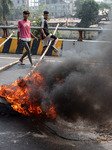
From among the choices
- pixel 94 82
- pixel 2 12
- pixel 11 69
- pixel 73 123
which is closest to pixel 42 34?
pixel 11 69

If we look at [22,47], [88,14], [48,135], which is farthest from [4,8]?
[48,135]

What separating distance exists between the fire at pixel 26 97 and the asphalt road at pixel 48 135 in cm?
17

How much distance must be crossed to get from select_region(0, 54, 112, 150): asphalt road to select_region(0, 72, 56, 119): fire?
0.17m

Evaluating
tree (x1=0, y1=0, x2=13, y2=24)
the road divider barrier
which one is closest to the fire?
the road divider barrier

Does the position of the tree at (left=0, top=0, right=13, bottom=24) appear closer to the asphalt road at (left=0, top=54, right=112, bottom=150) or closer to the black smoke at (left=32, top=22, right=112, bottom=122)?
the black smoke at (left=32, top=22, right=112, bottom=122)

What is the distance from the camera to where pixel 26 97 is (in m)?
4.15

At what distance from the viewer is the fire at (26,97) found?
3984 millimetres

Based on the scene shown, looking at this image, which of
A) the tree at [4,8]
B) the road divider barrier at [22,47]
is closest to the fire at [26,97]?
the road divider barrier at [22,47]

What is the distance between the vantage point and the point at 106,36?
5559 millimetres

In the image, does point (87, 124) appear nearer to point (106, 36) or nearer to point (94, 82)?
point (94, 82)

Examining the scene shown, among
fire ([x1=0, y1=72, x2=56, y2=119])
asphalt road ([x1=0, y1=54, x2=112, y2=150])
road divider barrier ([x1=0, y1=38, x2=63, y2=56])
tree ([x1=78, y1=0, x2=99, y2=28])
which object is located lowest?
asphalt road ([x1=0, y1=54, x2=112, y2=150])

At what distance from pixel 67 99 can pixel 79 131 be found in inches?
26.9

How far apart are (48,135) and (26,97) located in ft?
3.38

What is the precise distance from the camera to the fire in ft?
13.1
